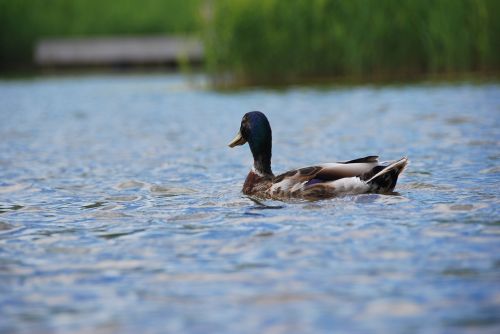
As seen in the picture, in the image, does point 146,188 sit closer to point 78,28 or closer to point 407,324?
point 407,324

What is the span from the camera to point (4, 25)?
38.6 meters

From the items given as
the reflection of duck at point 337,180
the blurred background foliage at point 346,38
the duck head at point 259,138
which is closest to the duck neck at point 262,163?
the duck head at point 259,138

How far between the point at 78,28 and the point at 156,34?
131 inches

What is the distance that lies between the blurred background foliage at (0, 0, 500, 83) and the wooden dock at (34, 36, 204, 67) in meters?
16.4

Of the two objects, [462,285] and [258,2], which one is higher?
[258,2]

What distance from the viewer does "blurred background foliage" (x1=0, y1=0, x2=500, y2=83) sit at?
20.7 meters

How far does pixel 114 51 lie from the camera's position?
3978cm

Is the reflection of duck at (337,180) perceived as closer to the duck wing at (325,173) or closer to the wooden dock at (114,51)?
the duck wing at (325,173)

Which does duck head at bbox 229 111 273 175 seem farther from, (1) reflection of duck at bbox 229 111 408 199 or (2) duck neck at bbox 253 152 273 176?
(1) reflection of duck at bbox 229 111 408 199

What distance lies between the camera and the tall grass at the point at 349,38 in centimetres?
2067

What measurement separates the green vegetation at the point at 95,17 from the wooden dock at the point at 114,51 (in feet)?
2.58

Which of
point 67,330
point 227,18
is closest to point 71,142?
point 227,18

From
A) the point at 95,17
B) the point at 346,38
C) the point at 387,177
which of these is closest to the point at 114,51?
the point at 95,17

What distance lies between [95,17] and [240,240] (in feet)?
125
